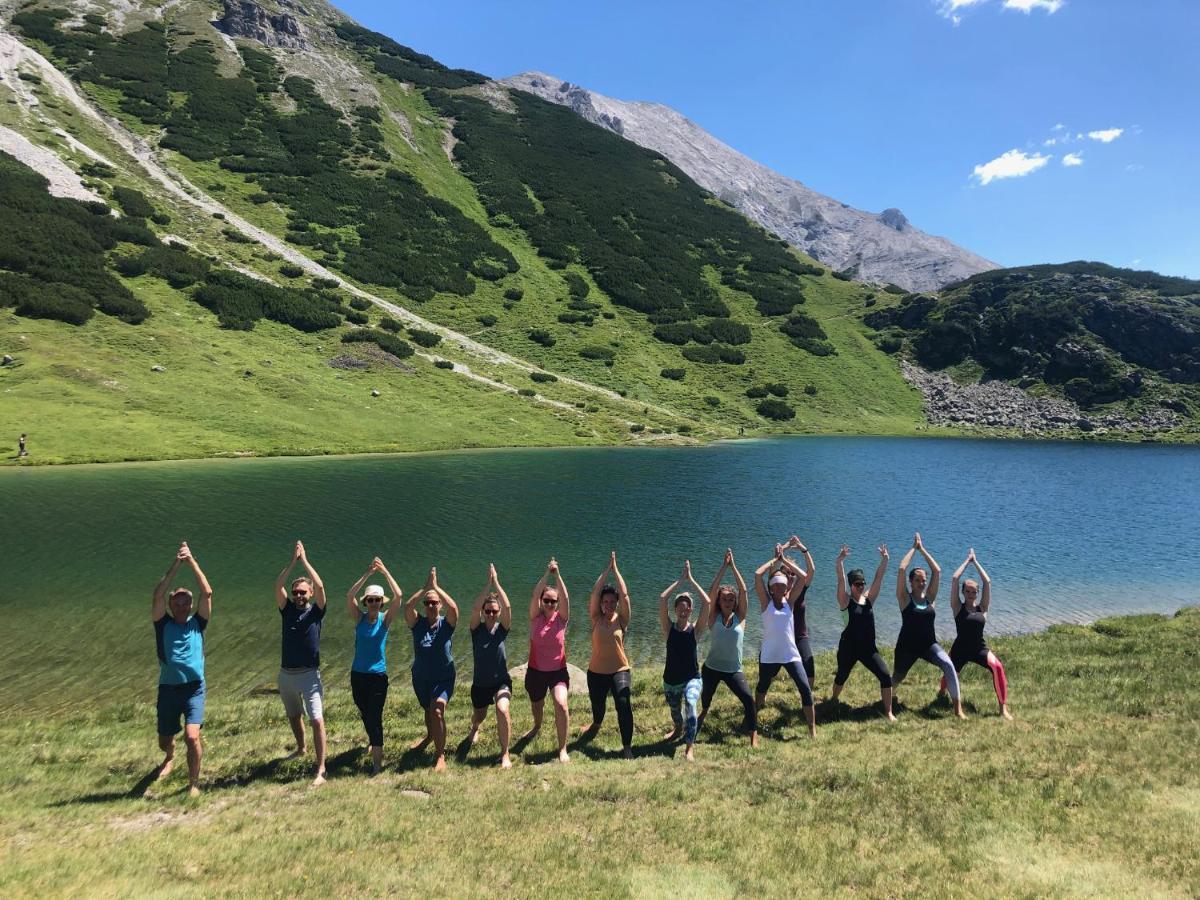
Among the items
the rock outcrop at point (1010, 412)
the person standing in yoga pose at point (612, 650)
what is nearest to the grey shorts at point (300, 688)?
the person standing in yoga pose at point (612, 650)

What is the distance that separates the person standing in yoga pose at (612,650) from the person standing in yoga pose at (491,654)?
165 cm

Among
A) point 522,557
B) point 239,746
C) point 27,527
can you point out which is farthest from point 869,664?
point 27,527

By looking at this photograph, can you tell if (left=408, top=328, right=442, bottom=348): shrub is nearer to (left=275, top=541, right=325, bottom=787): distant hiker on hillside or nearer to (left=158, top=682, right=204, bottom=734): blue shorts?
(left=275, top=541, right=325, bottom=787): distant hiker on hillside

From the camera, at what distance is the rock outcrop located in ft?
349

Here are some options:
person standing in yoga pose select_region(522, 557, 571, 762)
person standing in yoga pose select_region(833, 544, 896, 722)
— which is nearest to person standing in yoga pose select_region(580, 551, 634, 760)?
person standing in yoga pose select_region(522, 557, 571, 762)

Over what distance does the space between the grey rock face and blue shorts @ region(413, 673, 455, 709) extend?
650 feet

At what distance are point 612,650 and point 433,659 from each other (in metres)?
3.26

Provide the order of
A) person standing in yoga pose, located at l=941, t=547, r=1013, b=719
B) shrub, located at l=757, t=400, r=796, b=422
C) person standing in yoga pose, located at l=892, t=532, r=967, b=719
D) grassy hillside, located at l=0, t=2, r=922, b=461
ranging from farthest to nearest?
1. shrub, located at l=757, t=400, r=796, b=422
2. grassy hillside, located at l=0, t=2, r=922, b=461
3. person standing in yoga pose, located at l=941, t=547, r=1013, b=719
4. person standing in yoga pose, located at l=892, t=532, r=967, b=719

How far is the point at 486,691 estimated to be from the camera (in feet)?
36.7

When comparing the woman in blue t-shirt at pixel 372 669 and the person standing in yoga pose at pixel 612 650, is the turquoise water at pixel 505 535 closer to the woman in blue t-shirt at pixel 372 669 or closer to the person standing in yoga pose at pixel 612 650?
the person standing in yoga pose at pixel 612 650

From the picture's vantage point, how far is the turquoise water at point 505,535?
706 inches

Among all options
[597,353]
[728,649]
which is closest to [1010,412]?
[597,353]

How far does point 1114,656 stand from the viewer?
15906mm

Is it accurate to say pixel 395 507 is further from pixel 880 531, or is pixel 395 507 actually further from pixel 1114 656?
pixel 1114 656
